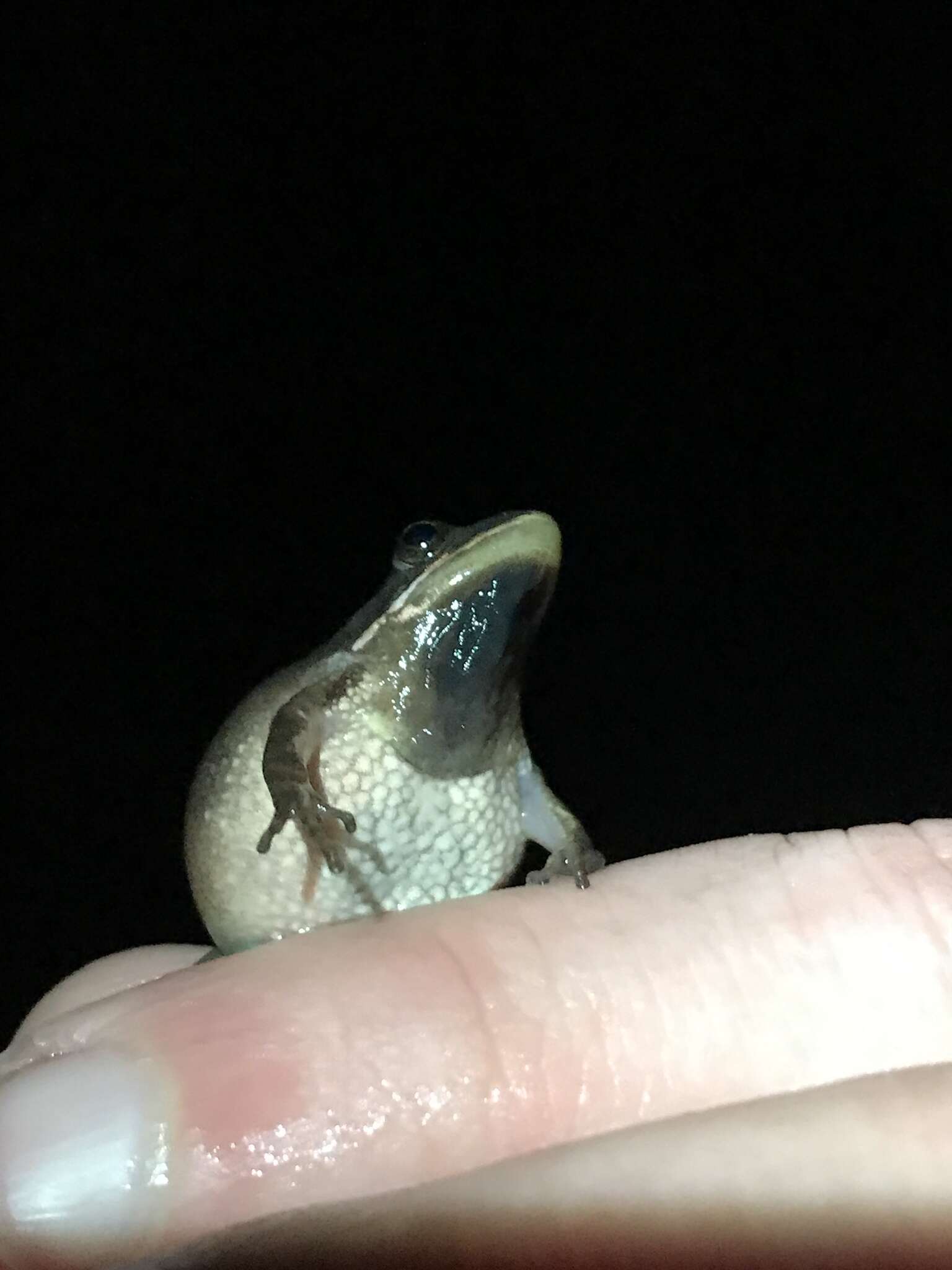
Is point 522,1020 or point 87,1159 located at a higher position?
point 87,1159

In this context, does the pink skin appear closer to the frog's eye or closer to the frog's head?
the frog's head

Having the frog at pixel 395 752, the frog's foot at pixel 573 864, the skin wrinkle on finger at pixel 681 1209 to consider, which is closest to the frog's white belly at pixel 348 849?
the frog at pixel 395 752

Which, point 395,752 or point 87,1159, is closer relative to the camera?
point 87,1159

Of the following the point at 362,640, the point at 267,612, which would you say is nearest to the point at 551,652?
the point at 267,612

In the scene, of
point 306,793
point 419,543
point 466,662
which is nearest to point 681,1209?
point 306,793

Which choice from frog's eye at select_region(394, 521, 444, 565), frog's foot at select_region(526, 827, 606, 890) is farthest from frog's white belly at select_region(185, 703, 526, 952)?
frog's eye at select_region(394, 521, 444, 565)

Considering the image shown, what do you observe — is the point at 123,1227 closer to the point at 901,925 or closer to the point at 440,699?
the point at 440,699

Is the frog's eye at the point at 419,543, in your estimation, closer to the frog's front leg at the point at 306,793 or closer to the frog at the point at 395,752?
the frog at the point at 395,752

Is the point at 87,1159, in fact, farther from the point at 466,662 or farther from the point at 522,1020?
the point at 466,662
